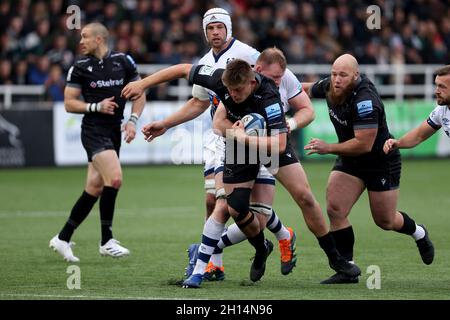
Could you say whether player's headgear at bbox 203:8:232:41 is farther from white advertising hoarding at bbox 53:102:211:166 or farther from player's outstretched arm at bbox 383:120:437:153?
white advertising hoarding at bbox 53:102:211:166

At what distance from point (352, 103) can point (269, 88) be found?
870 mm

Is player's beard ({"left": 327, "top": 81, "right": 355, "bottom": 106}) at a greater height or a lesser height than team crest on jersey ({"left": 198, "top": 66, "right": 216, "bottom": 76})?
lesser

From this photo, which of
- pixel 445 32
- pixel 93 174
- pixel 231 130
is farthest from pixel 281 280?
pixel 445 32

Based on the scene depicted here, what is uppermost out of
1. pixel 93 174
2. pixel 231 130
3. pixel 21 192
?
pixel 231 130

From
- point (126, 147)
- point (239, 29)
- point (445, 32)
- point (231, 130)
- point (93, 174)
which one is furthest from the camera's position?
point (445, 32)

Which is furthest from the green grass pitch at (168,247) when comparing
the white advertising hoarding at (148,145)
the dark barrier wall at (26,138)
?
the white advertising hoarding at (148,145)

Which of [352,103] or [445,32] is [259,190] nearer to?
[352,103]

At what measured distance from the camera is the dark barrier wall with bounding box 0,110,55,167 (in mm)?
22078

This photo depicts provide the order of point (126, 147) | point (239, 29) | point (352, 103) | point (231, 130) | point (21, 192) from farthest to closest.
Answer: point (239, 29) < point (126, 147) < point (21, 192) < point (352, 103) < point (231, 130)

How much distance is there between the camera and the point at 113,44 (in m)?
23.8

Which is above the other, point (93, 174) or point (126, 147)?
point (93, 174)

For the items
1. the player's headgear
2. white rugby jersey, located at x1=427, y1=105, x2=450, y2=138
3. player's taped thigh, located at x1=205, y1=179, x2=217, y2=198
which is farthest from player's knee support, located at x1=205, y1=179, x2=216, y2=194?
white rugby jersey, located at x1=427, y1=105, x2=450, y2=138

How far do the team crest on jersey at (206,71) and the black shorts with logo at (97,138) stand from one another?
8.51 ft

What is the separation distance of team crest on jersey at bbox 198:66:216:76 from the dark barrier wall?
42.9 feet
